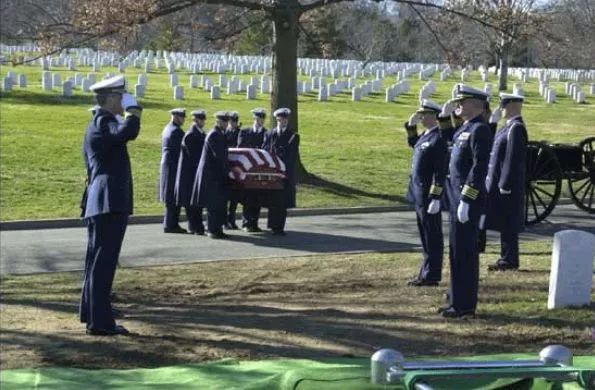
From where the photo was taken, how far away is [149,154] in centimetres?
2319

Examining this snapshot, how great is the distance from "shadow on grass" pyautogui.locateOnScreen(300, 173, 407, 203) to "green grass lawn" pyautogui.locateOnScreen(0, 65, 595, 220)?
19 millimetres

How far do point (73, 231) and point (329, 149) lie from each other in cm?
1053

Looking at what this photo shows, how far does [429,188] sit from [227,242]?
15.0 ft

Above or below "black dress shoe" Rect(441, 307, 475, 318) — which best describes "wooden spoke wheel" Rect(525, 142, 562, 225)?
above

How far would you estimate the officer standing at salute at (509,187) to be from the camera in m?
11.2

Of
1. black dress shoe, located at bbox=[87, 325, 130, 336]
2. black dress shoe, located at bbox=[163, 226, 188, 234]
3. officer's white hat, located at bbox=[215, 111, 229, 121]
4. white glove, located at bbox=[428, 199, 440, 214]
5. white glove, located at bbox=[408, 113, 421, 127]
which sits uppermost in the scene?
white glove, located at bbox=[408, 113, 421, 127]

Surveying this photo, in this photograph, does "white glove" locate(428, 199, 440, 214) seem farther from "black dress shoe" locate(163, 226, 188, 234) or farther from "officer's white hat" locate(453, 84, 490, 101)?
"black dress shoe" locate(163, 226, 188, 234)

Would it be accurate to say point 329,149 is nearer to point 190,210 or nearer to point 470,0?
point 470,0

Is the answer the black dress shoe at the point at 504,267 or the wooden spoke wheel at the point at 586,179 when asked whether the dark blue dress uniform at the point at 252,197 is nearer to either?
the black dress shoe at the point at 504,267

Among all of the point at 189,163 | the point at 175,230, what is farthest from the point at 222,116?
the point at 175,230

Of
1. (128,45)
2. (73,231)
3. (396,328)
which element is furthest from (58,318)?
(128,45)

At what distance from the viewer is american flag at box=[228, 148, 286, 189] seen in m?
14.3

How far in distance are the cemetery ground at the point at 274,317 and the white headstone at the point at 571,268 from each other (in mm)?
146

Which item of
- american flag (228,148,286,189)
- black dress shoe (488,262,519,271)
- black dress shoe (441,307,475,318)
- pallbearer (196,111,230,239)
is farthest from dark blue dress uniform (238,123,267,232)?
black dress shoe (441,307,475,318)
